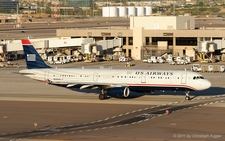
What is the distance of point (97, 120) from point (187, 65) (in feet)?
212

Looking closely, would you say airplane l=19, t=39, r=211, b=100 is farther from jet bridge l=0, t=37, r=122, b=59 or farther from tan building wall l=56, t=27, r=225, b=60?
tan building wall l=56, t=27, r=225, b=60

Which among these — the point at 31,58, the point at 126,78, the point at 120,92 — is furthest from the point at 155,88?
the point at 31,58

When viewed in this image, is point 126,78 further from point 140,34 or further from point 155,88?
point 140,34

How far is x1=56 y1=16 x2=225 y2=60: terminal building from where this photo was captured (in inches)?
5295

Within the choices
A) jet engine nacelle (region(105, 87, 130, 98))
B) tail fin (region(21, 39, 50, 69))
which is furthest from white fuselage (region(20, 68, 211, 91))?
tail fin (region(21, 39, 50, 69))

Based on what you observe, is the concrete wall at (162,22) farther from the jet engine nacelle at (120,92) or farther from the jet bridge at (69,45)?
the jet engine nacelle at (120,92)

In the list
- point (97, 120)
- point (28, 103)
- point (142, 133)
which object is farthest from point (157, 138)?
point (28, 103)

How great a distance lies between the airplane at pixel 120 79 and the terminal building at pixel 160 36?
5515 cm

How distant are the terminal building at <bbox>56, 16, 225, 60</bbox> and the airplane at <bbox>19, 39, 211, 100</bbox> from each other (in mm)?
55149

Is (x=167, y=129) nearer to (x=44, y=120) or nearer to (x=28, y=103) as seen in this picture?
(x=44, y=120)

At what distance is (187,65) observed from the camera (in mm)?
124125

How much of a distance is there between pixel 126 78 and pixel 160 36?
64.1 meters

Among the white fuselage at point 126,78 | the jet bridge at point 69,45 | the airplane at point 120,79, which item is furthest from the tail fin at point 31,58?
the jet bridge at point 69,45

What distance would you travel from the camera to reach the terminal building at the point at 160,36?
5295 inches
